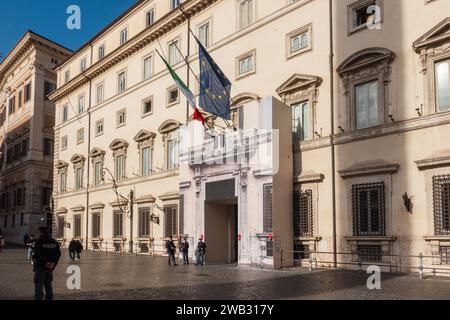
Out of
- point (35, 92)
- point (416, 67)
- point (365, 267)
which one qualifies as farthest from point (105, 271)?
point (35, 92)

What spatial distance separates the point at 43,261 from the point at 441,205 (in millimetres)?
13887

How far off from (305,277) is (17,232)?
49413 millimetres

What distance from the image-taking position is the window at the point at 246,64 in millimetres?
28422

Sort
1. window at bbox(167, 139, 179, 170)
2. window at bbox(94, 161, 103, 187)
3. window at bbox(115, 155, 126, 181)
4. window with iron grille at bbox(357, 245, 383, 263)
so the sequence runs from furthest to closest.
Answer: window at bbox(94, 161, 103, 187) → window at bbox(115, 155, 126, 181) → window at bbox(167, 139, 179, 170) → window with iron grille at bbox(357, 245, 383, 263)

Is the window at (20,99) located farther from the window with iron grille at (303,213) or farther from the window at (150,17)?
the window with iron grille at (303,213)

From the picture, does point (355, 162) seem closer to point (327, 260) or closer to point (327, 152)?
point (327, 152)

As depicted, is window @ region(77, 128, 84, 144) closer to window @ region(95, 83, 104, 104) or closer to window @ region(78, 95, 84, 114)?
window @ region(78, 95, 84, 114)

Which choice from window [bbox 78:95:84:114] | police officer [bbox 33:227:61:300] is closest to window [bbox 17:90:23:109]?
window [bbox 78:95:84:114]

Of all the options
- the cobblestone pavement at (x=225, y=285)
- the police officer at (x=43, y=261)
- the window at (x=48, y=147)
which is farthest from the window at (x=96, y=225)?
the police officer at (x=43, y=261)

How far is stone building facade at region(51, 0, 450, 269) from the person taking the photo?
20.1 metres

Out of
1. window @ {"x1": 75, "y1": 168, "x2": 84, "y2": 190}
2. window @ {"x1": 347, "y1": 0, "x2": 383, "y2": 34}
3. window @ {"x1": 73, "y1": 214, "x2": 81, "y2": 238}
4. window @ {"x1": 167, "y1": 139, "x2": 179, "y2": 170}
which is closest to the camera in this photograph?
window @ {"x1": 347, "y1": 0, "x2": 383, "y2": 34}

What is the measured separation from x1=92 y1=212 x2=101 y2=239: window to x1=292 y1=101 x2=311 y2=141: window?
2190 cm

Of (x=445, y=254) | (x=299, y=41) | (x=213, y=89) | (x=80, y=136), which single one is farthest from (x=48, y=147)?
(x=445, y=254)

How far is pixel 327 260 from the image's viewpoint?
23.1 meters
